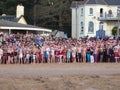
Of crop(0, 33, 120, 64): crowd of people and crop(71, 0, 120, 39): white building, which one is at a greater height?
crop(71, 0, 120, 39): white building

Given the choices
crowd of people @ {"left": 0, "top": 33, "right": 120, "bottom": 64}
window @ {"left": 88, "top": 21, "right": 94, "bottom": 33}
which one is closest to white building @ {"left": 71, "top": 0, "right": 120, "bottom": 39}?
window @ {"left": 88, "top": 21, "right": 94, "bottom": 33}

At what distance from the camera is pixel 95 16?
7438cm

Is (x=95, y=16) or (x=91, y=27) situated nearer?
(x=91, y=27)

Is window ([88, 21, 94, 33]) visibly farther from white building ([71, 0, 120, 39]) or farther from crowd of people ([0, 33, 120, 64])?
crowd of people ([0, 33, 120, 64])

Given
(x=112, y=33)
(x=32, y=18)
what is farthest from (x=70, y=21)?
(x=112, y=33)

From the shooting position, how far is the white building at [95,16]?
7344 centimetres

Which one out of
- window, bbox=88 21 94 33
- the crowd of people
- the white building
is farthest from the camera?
window, bbox=88 21 94 33

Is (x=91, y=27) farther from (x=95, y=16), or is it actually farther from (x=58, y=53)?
(x=58, y=53)

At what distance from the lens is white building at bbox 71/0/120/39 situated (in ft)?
241

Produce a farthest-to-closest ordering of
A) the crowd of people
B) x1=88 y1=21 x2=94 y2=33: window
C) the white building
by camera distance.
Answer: x1=88 y1=21 x2=94 y2=33: window < the white building < the crowd of people

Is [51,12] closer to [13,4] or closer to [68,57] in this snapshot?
[13,4]

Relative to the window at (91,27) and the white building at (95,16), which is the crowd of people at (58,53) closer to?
the white building at (95,16)

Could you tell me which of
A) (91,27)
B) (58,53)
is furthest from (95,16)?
(58,53)

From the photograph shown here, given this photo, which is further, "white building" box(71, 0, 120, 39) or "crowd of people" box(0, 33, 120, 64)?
"white building" box(71, 0, 120, 39)
